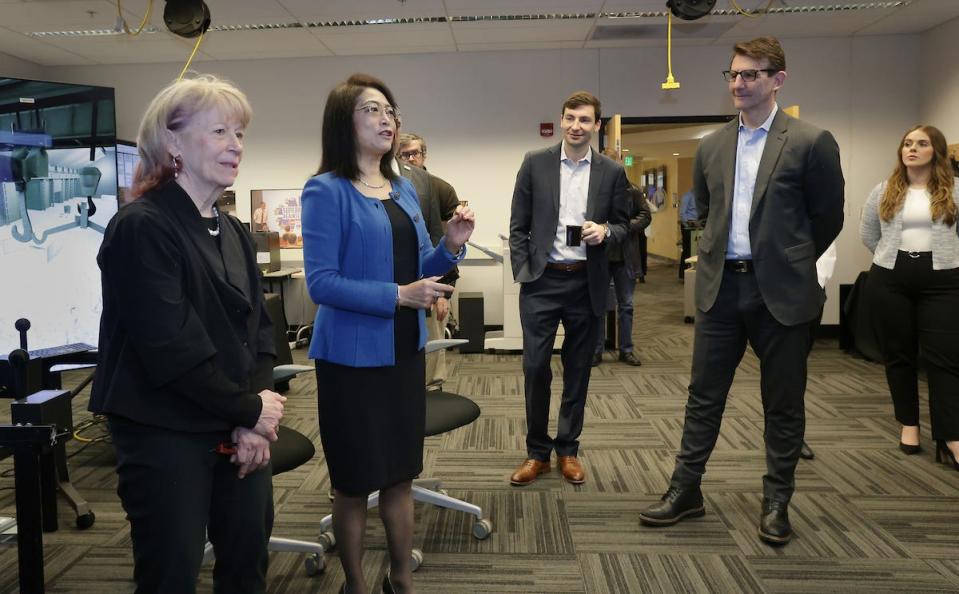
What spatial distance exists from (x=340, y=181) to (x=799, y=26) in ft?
16.5

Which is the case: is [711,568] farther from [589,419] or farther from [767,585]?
[589,419]

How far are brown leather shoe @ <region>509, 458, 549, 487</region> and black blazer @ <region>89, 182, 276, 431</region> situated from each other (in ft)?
5.41

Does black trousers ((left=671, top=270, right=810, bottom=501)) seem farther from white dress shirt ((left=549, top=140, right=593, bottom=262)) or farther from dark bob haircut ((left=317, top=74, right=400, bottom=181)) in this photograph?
dark bob haircut ((left=317, top=74, right=400, bottom=181))

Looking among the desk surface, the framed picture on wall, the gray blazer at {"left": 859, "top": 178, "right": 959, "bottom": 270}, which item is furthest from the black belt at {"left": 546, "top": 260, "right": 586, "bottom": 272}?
the framed picture on wall

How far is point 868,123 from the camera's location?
5.73 m

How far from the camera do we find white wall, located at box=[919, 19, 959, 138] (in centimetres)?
509

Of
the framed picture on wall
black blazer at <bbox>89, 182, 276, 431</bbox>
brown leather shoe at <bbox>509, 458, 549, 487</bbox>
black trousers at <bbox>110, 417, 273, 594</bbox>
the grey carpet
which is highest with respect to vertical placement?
the framed picture on wall

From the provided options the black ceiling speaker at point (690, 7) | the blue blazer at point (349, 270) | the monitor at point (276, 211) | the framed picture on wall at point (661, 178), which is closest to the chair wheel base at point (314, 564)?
the blue blazer at point (349, 270)

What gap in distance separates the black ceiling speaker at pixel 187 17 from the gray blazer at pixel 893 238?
360 cm

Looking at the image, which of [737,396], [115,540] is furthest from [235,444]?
[737,396]

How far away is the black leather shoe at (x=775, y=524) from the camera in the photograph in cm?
217

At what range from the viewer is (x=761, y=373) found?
84.5 inches

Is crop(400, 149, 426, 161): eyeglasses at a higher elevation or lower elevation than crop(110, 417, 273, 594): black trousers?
higher

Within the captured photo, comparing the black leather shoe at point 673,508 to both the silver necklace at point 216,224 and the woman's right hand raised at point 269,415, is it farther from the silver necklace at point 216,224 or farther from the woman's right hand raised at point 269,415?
the silver necklace at point 216,224
